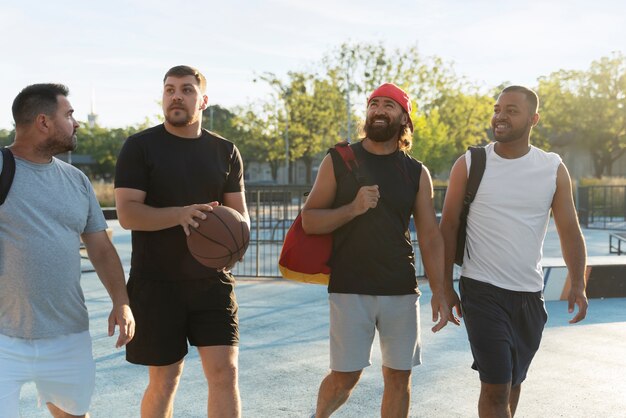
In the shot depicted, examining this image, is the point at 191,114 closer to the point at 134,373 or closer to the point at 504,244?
the point at 504,244

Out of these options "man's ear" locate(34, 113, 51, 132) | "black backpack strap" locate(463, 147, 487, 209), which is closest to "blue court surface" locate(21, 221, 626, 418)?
"black backpack strap" locate(463, 147, 487, 209)

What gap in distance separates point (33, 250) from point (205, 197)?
3.38 ft

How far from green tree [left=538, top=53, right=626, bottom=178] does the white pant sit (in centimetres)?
5695

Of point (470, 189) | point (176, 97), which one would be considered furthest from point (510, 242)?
point (176, 97)

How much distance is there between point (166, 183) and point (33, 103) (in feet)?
2.74

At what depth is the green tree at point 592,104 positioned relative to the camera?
181 feet

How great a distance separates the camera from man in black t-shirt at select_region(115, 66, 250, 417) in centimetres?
385

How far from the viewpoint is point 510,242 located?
13.6ft

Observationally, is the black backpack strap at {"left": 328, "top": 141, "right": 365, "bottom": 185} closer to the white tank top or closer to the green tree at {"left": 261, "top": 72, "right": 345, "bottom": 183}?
the white tank top

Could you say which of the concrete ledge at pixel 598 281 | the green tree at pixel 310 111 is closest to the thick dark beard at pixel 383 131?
the concrete ledge at pixel 598 281

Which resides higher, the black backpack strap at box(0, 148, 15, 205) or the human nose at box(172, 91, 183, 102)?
the human nose at box(172, 91, 183, 102)

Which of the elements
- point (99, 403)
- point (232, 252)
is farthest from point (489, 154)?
point (99, 403)

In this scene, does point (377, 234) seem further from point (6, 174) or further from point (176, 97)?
point (6, 174)

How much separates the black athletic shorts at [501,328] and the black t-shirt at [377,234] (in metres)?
0.38
